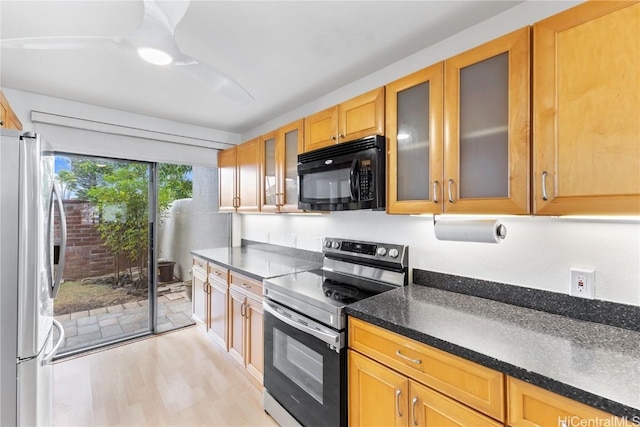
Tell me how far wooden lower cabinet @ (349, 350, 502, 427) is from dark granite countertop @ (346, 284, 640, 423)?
0.68ft

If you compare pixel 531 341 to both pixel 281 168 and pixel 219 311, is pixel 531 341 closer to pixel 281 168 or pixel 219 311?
pixel 281 168

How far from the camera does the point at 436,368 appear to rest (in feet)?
3.67

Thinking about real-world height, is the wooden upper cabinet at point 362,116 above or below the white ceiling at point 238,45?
below

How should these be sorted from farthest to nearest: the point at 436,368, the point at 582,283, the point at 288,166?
the point at 288,166 → the point at 582,283 → the point at 436,368

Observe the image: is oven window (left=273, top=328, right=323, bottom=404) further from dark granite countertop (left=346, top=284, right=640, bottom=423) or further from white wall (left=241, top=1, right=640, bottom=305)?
white wall (left=241, top=1, right=640, bottom=305)

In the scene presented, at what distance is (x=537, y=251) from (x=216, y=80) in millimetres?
1716

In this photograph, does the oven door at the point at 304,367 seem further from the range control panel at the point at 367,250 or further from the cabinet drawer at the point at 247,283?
the range control panel at the point at 367,250

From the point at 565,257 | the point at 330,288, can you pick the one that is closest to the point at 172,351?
the point at 330,288

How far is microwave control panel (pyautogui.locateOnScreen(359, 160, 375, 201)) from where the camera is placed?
169cm

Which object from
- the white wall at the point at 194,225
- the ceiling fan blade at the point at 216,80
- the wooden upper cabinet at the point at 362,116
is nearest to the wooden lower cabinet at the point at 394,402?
the wooden upper cabinet at the point at 362,116

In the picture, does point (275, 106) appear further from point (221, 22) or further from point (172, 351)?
point (172, 351)

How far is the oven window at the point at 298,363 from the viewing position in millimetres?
1612

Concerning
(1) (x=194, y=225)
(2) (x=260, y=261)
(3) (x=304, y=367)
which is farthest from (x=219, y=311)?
(3) (x=304, y=367)

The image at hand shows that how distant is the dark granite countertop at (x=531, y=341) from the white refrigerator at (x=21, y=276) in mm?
1430
